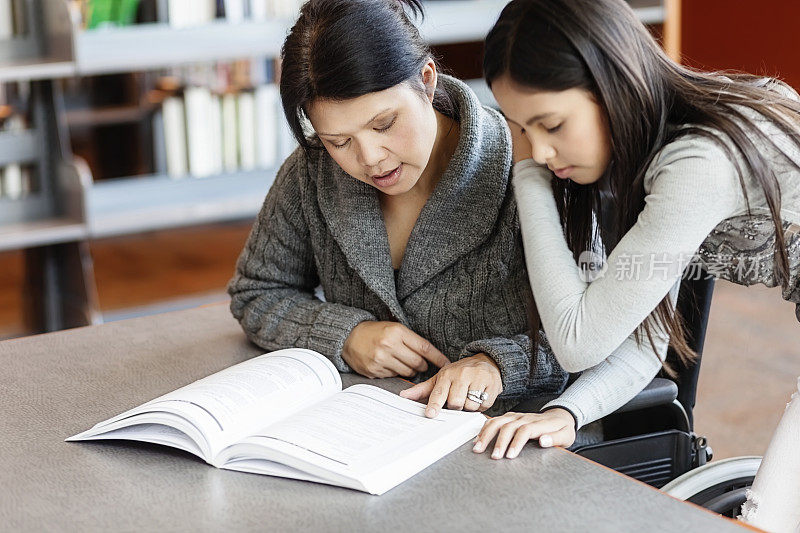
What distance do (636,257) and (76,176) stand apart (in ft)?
7.15

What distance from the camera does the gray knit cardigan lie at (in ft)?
4.68

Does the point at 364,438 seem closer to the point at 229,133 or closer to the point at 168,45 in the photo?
the point at 168,45

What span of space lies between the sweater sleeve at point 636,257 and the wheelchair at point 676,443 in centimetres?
18

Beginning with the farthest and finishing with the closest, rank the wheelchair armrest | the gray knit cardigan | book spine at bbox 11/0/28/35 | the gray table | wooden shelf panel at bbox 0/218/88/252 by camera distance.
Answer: book spine at bbox 11/0/28/35
wooden shelf panel at bbox 0/218/88/252
the gray knit cardigan
the wheelchair armrest
the gray table

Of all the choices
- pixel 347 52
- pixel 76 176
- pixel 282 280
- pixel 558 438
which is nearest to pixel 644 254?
pixel 558 438

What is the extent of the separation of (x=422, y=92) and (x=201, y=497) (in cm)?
66

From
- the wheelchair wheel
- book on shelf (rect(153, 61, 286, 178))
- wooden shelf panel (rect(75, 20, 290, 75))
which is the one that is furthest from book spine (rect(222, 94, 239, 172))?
the wheelchair wheel

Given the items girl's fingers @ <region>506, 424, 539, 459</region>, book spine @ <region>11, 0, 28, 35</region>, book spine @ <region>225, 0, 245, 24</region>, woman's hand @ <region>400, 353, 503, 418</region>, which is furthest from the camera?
book spine @ <region>225, 0, 245, 24</region>

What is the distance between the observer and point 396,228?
1.53 meters

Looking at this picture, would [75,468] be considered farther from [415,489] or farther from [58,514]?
[415,489]

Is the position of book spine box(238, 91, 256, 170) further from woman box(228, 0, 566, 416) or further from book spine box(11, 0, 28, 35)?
woman box(228, 0, 566, 416)

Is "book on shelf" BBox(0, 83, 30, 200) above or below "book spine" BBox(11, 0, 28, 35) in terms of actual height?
below

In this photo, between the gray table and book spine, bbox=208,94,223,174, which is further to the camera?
book spine, bbox=208,94,223,174

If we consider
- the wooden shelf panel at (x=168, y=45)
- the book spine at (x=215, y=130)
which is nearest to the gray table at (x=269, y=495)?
the wooden shelf panel at (x=168, y=45)
